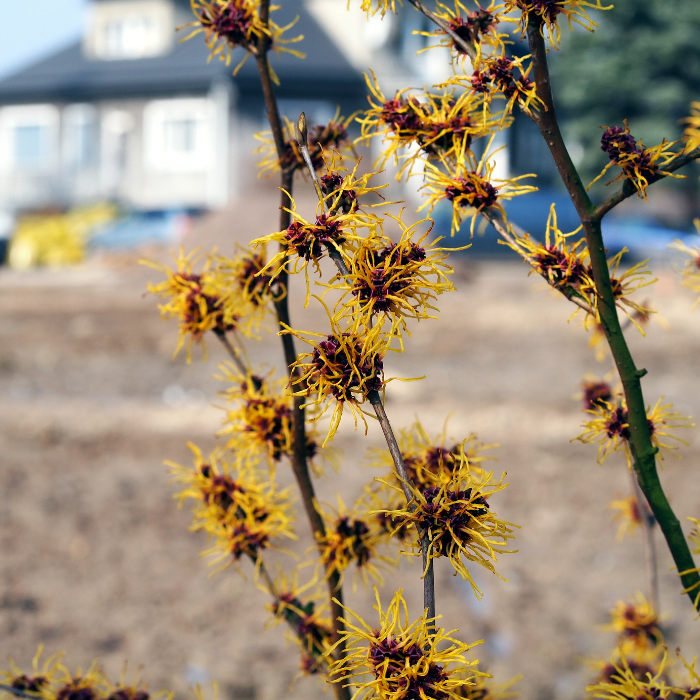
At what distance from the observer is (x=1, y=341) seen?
10133mm

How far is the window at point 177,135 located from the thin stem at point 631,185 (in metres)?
23.5

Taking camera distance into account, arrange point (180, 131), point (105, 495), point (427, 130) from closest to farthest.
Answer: point (427, 130) → point (105, 495) → point (180, 131)

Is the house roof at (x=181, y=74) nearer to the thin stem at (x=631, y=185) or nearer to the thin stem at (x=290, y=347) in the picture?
the thin stem at (x=290, y=347)

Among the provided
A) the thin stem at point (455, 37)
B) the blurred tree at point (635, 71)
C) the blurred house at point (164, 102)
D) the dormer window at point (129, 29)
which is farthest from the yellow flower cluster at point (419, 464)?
the dormer window at point (129, 29)

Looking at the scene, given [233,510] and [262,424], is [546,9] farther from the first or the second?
[233,510]

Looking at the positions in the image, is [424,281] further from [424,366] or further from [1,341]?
[1,341]

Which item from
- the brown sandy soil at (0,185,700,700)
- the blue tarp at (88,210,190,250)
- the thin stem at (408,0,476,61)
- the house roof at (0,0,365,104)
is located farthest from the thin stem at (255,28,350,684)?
the house roof at (0,0,365,104)

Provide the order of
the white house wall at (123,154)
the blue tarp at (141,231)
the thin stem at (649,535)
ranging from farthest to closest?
1. the white house wall at (123,154)
2. the blue tarp at (141,231)
3. the thin stem at (649,535)

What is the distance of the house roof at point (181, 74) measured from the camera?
22.0 m

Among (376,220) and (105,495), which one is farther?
(105,495)

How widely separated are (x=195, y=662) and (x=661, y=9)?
22.0m

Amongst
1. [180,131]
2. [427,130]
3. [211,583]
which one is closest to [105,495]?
[211,583]

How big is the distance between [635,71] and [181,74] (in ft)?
46.6

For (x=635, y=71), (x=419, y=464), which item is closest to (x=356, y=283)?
(x=419, y=464)
